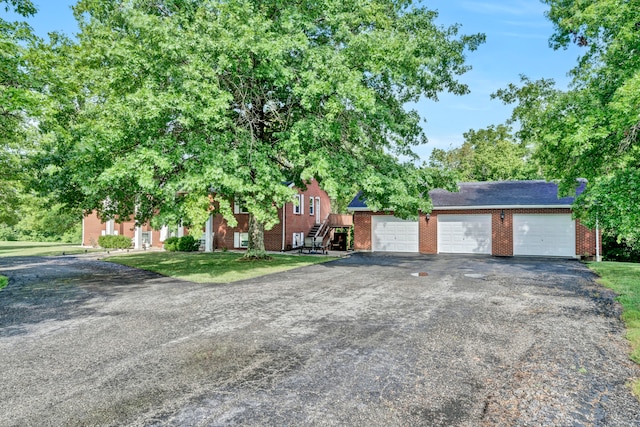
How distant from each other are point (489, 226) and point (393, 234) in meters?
5.84

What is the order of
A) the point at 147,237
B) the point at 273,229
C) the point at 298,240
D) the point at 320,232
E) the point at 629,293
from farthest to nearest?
the point at 147,237, the point at 298,240, the point at 320,232, the point at 273,229, the point at 629,293

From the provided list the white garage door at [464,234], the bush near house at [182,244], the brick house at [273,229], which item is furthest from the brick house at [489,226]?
the bush near house at [182,244]

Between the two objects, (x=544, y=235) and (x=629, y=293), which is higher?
(x=544, y=235)

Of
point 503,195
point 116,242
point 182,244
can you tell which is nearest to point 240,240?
point 182,244

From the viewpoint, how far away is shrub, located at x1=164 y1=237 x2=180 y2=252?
25281 mm

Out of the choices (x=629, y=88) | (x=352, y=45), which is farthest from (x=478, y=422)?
(x=352, y=45)

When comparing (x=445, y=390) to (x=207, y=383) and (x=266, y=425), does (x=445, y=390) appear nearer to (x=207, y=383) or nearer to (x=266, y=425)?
(x=266, y=425)

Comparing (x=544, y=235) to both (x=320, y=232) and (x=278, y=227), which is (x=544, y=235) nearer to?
(x=320, y=232)

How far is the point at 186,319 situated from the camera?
292 inches

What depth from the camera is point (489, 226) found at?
22344 millimetres

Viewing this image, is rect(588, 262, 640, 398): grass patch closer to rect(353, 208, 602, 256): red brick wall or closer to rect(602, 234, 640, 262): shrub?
rect(353, 208, 602, 256): red brick wall

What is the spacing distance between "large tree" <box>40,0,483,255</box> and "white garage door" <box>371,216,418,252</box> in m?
8.65

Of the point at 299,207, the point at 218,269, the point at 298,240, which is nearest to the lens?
the point at 218,269

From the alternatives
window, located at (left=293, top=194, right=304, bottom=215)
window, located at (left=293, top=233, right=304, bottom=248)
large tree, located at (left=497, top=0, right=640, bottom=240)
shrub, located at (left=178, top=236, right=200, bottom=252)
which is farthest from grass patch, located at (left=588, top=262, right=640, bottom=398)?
shrub, located at (left=178, top=236, right=200, bottom=252)
